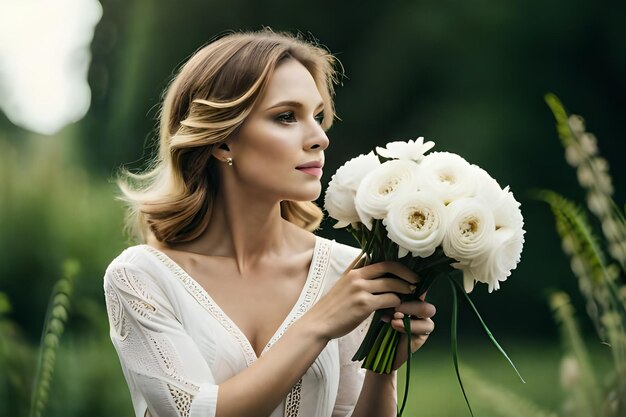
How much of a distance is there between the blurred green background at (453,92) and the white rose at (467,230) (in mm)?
2622

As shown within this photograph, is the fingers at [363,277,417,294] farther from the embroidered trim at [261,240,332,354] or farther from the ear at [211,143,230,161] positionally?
the ear at [211,143,230,161]

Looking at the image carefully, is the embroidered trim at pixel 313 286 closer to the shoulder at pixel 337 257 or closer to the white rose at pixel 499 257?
the shoulder at pixel 337 257

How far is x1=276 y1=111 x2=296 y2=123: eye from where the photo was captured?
2.18 meters

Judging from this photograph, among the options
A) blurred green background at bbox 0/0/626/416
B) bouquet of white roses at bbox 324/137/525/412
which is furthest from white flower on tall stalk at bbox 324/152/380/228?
blurred green background at bbox 0/0/626/416

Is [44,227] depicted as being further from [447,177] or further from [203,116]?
[447,177]

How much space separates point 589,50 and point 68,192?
3.01 meters

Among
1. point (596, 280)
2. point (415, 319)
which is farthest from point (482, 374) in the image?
point (596, 280)

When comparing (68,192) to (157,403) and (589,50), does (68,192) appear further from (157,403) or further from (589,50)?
(589,50)

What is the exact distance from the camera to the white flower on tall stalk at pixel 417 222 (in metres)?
1.79

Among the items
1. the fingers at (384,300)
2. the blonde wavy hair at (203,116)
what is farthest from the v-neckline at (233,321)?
the fingers at (384,300)

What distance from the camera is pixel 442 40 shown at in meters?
5.16

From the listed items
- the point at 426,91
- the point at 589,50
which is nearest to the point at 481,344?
the point at 426,91

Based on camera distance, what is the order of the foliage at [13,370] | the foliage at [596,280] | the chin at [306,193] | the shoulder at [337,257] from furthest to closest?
the foliage at [13,370], the shoulder at [337,257], the chin at [306,193], the foliage at [596,280]

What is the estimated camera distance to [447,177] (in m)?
1.89
